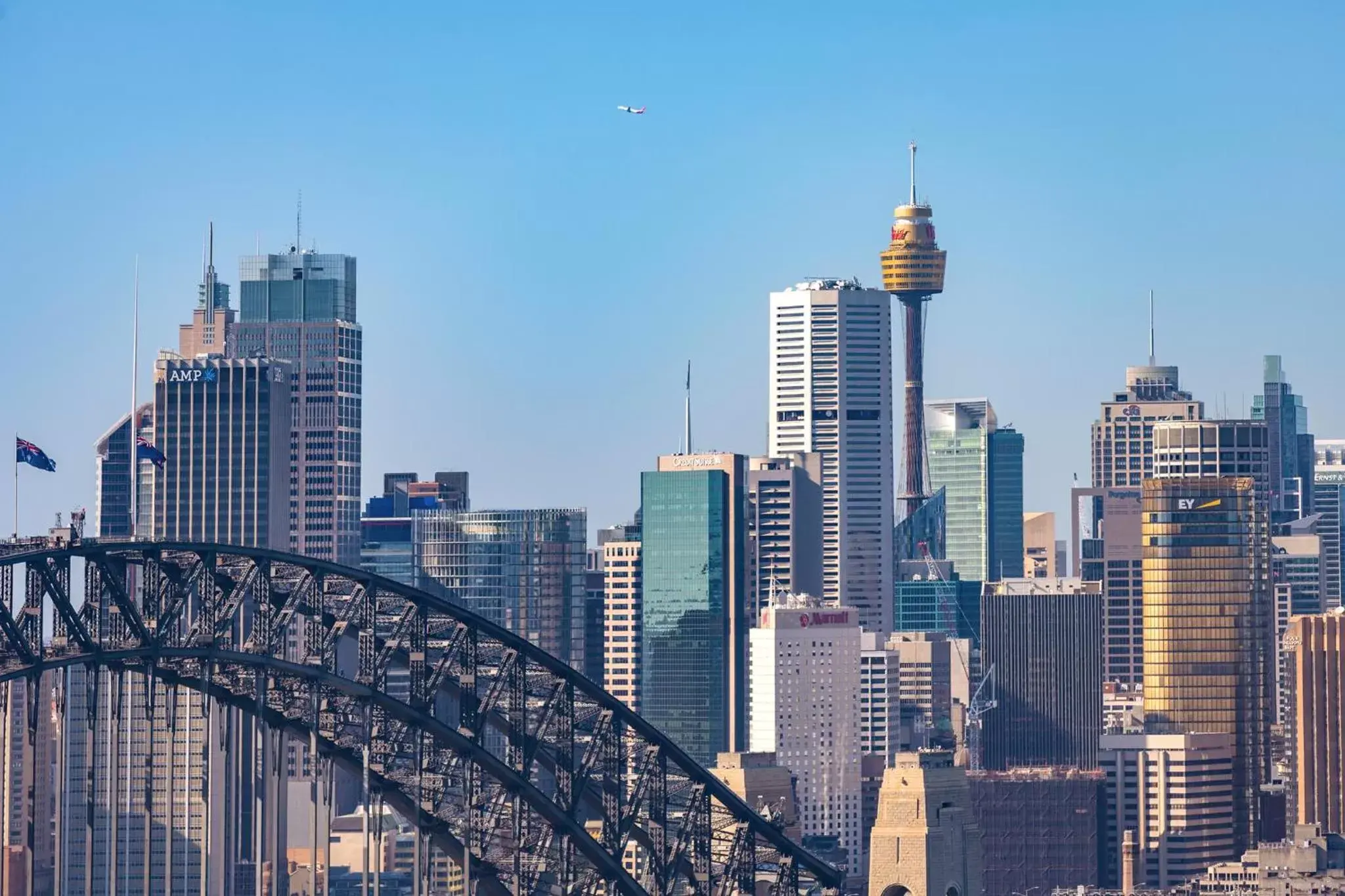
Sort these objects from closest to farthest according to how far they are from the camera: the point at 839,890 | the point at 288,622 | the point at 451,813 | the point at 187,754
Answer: the point at 288,622 < the point at 451,813 < the point at 187,754 < the point at 839,890

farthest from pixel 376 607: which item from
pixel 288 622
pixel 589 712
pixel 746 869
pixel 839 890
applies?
pixel 839 890

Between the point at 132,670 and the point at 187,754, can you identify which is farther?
the point at 187,754

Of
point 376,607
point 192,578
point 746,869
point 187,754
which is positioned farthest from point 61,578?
point 746,869

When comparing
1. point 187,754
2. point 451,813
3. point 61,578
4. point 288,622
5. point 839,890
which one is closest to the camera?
point 61,578

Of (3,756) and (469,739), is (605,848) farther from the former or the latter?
(3,756)

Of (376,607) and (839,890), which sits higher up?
(376,607)

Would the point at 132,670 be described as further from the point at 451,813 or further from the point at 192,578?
the point at 451,813
